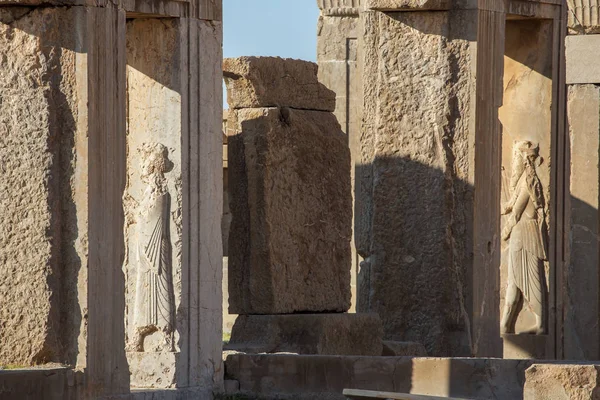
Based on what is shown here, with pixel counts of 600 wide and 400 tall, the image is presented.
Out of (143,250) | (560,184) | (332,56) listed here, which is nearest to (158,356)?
(143,250)

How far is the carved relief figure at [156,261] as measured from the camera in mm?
11258

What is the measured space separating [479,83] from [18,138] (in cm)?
382

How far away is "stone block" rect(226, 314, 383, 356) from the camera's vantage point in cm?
1259

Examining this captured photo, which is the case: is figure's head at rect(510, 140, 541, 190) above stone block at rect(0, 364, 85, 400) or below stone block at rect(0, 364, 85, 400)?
above

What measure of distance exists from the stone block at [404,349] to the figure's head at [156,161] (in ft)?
7.83

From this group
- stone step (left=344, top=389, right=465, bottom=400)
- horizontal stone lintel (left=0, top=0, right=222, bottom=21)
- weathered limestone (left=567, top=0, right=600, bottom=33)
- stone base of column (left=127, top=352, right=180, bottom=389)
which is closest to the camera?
stone step (left=344, top=389, right=465, bottom=400)

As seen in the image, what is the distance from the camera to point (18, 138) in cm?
1018

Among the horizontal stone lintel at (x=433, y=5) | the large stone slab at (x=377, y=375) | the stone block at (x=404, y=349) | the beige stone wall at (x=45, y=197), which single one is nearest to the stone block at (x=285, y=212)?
the stone block at (x=404, y=349)

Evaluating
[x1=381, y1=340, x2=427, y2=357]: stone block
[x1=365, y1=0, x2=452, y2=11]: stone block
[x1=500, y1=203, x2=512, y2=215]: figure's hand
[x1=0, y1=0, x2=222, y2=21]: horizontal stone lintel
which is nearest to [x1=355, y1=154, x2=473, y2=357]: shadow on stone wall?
[x1=381, y1=340, x2=427, y2=357]: stone block

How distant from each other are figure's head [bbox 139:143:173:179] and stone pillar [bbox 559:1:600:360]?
13.3 feet

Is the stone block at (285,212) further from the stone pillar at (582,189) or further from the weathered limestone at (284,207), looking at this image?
the stone pillar at (582,189)

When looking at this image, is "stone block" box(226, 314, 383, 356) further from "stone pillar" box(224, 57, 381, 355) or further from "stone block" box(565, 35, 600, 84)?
"stone block" box(565, 35, 600, 84)

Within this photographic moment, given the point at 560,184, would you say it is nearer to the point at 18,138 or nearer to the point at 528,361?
the point at 528,361

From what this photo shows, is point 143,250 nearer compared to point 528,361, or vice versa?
point 528,361
